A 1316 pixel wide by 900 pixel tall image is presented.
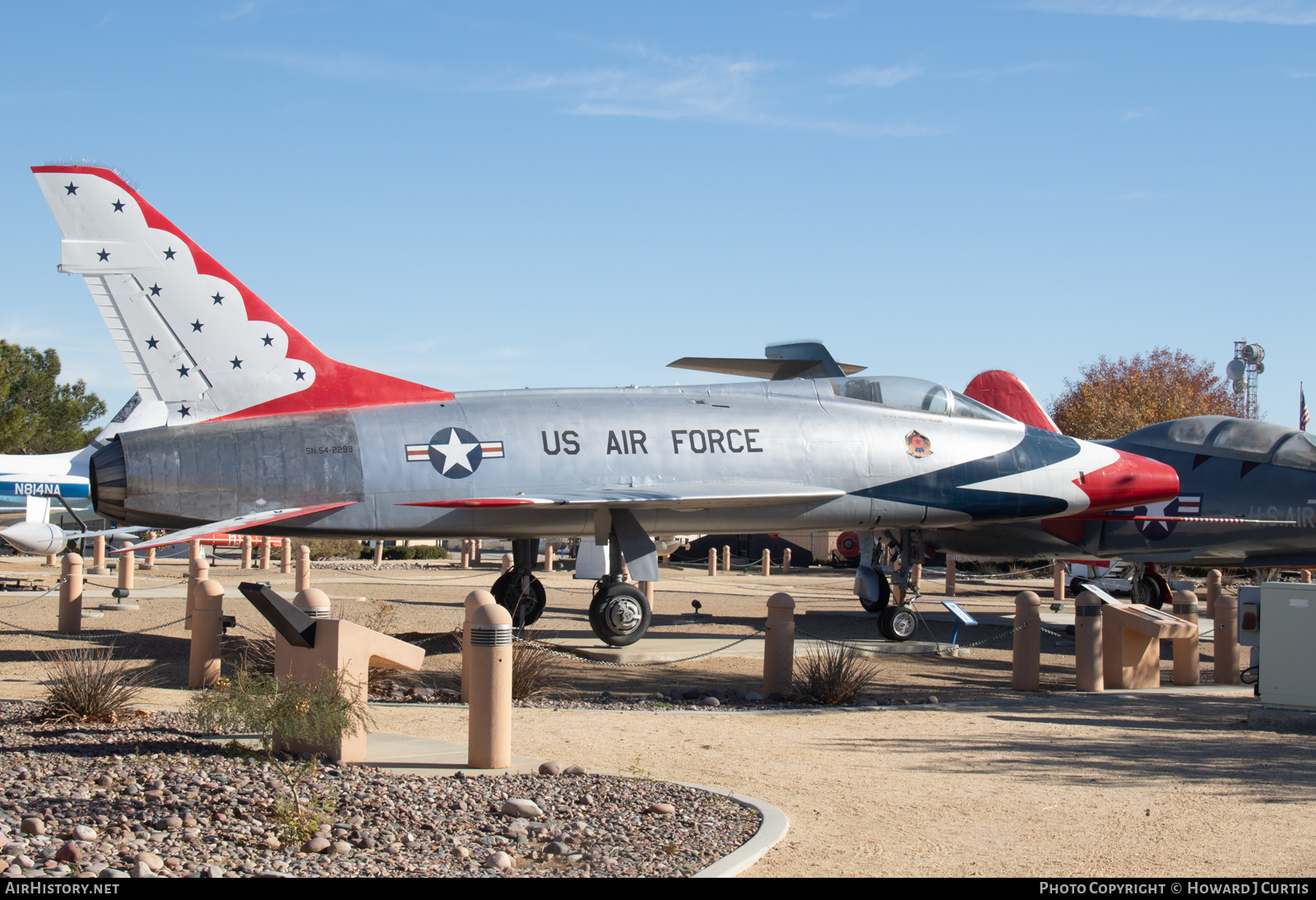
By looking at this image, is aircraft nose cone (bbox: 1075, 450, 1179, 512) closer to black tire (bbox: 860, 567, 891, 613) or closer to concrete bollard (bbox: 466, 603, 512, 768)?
black tire (bbox: 860, 567, 891, 613)

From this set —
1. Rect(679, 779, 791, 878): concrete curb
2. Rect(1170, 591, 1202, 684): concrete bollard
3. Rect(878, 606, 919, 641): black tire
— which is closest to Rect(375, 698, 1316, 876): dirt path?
Rect(679, 779, 791, 878): concrete curb

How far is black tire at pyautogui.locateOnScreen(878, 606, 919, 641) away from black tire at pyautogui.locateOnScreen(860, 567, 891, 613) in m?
0.85

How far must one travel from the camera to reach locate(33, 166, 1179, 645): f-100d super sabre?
38.1 feet

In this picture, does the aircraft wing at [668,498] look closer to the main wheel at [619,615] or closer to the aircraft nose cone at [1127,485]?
the main wheel at [619,615]

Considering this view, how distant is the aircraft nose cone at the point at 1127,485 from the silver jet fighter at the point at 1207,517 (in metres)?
1.38

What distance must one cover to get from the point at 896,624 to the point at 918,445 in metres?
2.54

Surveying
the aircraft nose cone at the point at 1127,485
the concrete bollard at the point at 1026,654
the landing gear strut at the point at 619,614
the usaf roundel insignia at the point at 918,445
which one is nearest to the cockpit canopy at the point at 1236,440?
the aircraft nose cone at the point at 1127,485

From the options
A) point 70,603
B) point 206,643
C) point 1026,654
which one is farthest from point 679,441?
point 70,603

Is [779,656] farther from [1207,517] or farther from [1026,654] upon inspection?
[1207,517]

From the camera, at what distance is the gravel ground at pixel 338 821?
4.81m
